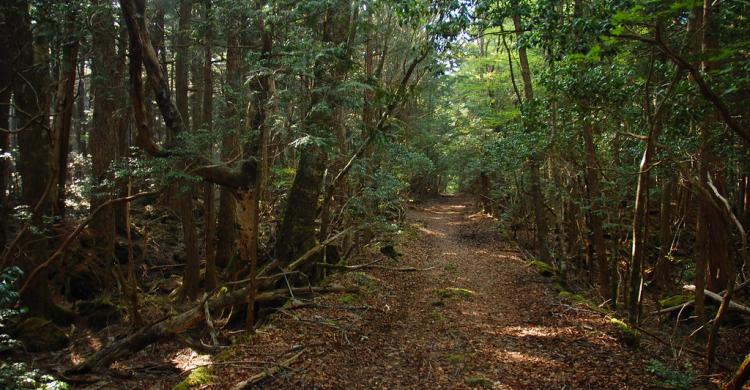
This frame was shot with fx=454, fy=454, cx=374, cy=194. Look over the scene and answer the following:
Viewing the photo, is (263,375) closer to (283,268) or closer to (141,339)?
(141,339)

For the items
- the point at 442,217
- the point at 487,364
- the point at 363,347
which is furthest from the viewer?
the point at 442,217

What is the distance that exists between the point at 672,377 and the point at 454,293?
17.6 feet

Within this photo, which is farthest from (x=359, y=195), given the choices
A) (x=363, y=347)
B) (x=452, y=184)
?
(x=452, y=184)

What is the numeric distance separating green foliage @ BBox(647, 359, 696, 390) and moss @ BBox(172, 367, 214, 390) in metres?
6.18

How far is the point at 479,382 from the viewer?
6.29 metres

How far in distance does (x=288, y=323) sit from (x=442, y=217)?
23.7 metres

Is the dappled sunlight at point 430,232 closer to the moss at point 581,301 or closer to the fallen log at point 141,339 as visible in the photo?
the moss at point 581,301

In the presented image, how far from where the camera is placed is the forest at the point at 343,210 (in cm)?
649

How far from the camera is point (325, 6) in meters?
9.01

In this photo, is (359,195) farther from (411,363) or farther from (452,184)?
(452,184)

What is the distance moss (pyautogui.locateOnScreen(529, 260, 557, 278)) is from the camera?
13.7 metres

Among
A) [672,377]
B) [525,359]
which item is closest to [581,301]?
[525,359]

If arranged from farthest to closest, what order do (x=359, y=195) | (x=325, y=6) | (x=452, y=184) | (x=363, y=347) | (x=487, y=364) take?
1. (x=452, y=184)
2. (x=359, y=195)
3. (x=325, y=6)
4. (x=363, y=347)
5. (x=487, y=364)

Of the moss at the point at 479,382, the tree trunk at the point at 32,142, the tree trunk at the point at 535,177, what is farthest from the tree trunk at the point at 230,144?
the tree trunk at the point at 535,177
